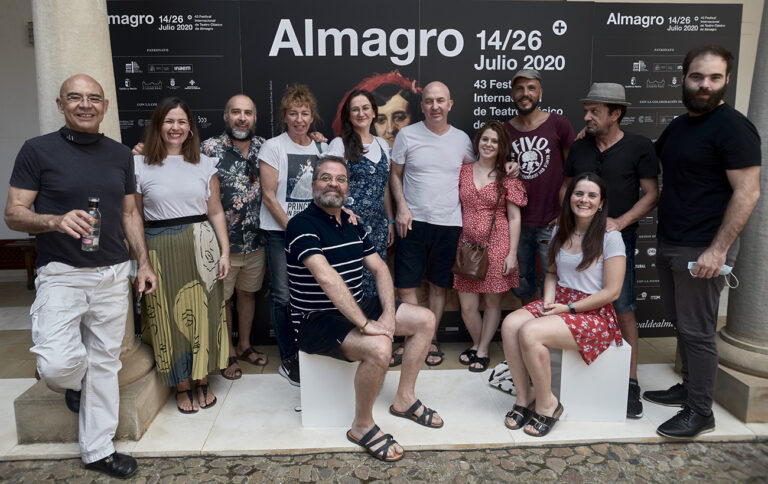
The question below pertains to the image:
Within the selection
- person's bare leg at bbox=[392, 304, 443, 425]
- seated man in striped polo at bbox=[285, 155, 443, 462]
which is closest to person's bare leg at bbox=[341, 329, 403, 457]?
seated man in striped polo at bbox=[285, 155, 443, 462]

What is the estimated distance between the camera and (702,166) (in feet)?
9.34

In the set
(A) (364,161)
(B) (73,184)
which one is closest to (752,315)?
(A) (364,161)

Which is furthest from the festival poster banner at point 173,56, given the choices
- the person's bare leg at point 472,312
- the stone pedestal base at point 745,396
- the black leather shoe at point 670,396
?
the stone pedestal base at point 745,396

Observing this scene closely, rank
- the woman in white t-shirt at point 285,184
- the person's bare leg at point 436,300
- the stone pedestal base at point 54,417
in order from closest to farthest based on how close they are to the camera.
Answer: the stone pedestal base at point 54,417, the woman in white t-shirt at point 285,184, the person's bare leg at point 436,300

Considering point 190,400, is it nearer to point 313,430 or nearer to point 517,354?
point 313,430

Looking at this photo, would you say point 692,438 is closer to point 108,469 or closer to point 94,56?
point 108,469

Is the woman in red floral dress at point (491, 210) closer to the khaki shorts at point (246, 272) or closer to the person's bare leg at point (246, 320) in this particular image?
the khaki shorts at point (246, 272)

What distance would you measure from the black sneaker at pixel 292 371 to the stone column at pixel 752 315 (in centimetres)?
254

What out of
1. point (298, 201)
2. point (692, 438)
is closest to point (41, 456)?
point (298, 201)

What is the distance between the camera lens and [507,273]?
372 centimetres

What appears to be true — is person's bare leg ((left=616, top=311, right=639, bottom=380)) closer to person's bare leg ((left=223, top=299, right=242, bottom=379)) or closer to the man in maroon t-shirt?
the man in maroon t-shirt

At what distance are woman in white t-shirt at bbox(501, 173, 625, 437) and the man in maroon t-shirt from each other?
0.55 meters

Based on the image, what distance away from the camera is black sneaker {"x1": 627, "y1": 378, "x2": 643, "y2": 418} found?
3158mm

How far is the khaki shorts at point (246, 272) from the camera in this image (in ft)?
12.2
